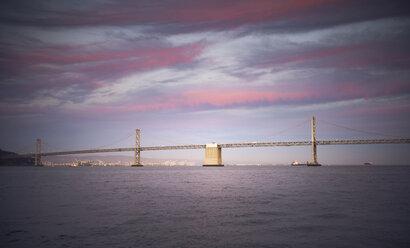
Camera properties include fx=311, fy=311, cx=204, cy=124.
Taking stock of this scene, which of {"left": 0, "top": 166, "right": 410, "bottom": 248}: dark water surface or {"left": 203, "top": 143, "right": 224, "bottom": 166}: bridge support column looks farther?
{"left": 203, "top": 143, "right": 224, "bottom": 166}: bridge support column

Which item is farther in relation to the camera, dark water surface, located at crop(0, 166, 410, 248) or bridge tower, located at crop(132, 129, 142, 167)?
bridge tower, located at crop(132, 129, 142, 167)

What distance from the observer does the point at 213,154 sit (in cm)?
13362

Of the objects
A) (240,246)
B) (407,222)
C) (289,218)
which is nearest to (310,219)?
(289,218)

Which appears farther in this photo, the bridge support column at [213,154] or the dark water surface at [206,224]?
the bridge support column at [213,154]

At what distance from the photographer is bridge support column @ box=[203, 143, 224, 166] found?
433 ft

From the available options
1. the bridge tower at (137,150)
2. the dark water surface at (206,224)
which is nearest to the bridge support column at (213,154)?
the bridge tower at (137,150)

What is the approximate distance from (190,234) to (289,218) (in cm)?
526

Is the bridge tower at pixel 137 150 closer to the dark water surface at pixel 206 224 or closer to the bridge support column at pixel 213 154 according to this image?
the bridge support column at pixel 213 154

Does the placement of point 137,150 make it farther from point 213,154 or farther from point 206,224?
point 206,224

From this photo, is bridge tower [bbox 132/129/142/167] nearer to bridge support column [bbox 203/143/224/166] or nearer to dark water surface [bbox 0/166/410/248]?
Answer: bridge support column [bbox 203/143/224/166]

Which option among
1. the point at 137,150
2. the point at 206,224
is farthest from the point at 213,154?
the point at 206,224

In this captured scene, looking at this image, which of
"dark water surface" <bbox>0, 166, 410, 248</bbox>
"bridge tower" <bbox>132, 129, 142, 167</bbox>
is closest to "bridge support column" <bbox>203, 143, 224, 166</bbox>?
"bridge tower" <bbox>132, 129, 142, 167</bbox>

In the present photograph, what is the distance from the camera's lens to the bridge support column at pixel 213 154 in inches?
5192

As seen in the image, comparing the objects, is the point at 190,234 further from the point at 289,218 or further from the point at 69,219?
the point at 69,219
